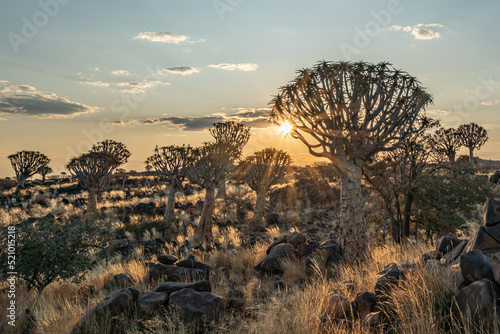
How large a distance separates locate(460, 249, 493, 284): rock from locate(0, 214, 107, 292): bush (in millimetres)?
7959

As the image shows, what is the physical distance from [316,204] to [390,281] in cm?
2345

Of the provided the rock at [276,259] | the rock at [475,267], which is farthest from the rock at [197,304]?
the rock at [276,259]

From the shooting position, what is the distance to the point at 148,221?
72.8 ft

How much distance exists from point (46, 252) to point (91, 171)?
1880 cm

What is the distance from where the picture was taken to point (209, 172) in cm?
1823

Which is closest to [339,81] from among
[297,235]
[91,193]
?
[297,235]

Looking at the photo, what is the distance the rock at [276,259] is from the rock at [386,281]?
14.6 ft

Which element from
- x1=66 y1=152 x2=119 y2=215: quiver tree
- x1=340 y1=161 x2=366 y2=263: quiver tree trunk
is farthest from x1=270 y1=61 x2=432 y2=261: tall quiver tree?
x1=66 y1=152 x2=119 y2=215: quiver tree

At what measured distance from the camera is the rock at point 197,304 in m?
5.68

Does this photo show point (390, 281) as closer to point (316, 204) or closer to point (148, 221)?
point (148, 221)

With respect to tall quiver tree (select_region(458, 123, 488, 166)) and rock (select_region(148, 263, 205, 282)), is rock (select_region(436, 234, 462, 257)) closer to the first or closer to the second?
rock (select_region(148, 263, 205, 282))

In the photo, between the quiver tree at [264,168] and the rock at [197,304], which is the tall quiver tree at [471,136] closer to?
the quiver tree at [264,168]

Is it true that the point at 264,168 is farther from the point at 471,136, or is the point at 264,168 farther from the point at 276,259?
the point at 471,136

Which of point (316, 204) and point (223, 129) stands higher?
point (223, 129)
